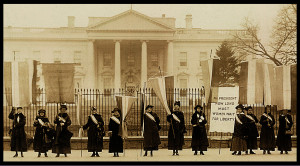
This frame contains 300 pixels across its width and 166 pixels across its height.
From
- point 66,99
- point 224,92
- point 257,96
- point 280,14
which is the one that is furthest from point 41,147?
point 280,14

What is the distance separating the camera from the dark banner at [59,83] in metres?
13.1

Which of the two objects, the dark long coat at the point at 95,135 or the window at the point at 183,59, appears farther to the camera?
the window at the point at 183,59

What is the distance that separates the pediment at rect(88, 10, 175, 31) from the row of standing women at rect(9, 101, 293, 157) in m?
28.8

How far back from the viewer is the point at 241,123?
12.9m

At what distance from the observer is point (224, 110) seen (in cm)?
1282

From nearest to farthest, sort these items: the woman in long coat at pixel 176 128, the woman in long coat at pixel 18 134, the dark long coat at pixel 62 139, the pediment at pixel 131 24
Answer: the dark long coat at pixel 62 139, the woman in long coat at pixel 18 134, the woman in long coat at pixel 176 128, the pediment at pixel 131 24

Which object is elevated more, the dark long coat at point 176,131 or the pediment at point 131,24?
the pediment at point 131,24

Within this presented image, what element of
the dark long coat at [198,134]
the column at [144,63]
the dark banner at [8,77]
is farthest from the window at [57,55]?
the dark long coat at [198,134]

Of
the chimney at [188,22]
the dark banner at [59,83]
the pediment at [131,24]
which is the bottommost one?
the dark banner at [59,83]

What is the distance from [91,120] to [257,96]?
204 inches

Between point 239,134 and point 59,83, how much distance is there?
5.66 m

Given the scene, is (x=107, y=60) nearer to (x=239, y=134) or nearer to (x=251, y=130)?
(x=251, y=130)

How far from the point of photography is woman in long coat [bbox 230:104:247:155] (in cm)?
1276

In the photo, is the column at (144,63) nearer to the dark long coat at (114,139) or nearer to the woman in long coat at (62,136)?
the dark long coat at (114,139)
